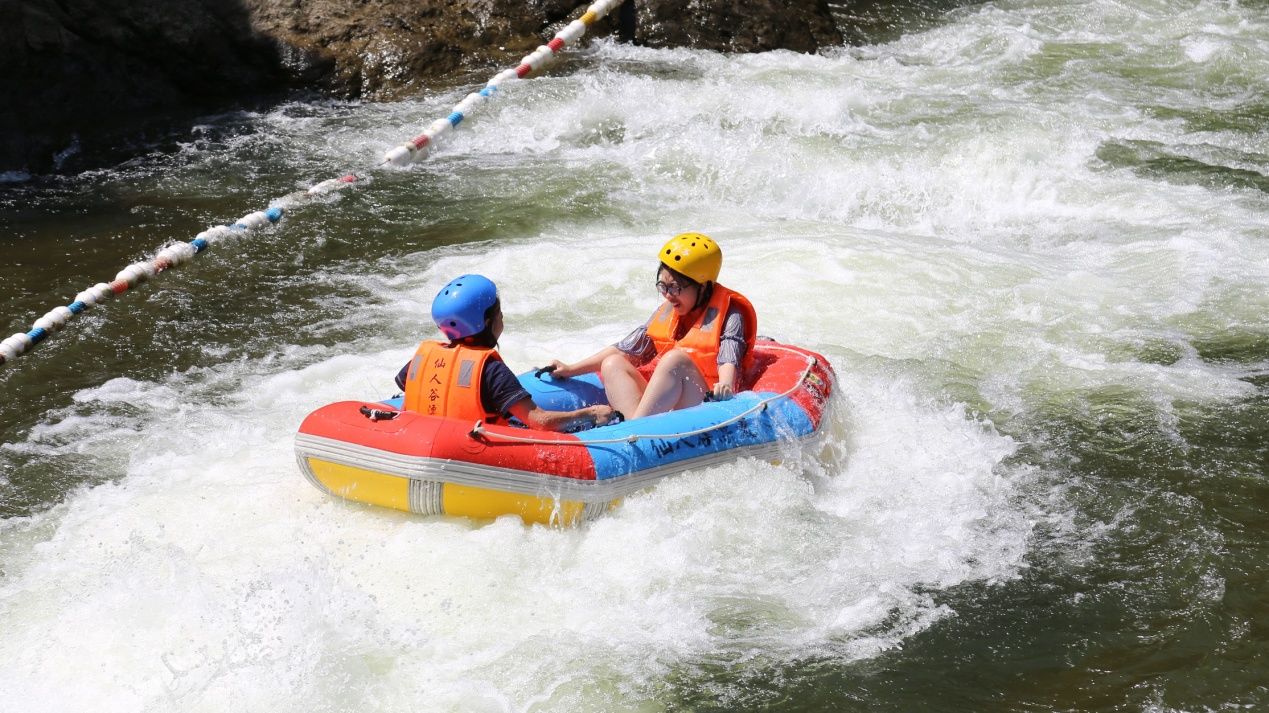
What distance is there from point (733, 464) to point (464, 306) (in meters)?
1.36

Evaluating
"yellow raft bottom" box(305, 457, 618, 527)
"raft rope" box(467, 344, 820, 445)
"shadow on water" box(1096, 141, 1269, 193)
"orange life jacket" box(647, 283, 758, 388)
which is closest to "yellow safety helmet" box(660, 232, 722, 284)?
"orange life jacket" box(647, 283, 758, 388)

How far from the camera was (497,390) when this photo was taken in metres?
5.16

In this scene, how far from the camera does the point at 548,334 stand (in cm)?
756

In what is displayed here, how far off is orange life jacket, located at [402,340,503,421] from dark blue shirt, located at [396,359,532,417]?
0.07 ft

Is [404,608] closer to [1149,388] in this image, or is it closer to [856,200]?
[1149,388]

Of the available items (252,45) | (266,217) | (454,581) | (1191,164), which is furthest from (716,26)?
(454,581)

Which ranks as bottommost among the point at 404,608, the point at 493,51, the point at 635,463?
the point at 404,608

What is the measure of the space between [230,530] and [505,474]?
4.09 feet

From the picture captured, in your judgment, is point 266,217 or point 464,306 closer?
point 464,306

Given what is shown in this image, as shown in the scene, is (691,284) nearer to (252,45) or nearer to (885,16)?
(252,45)

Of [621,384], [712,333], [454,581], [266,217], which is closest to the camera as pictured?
[454,581]

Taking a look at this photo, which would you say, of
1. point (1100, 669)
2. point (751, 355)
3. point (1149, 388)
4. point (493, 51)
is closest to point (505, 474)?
point (751, 355)

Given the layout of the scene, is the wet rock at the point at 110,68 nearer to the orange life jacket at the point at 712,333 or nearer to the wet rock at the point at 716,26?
the wet rock at the point at 716,26

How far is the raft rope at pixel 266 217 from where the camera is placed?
7458mm
